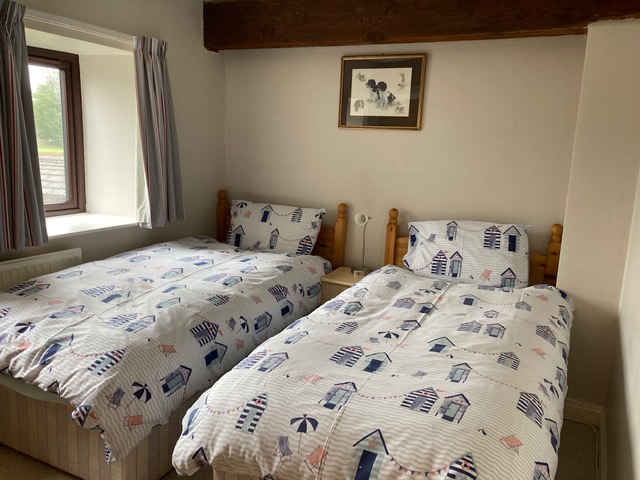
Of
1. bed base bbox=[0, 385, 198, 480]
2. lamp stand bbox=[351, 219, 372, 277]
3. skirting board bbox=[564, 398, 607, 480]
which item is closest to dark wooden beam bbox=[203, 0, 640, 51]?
lamp stand bbox=[351, 219, 372, 277]

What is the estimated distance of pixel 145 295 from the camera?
7.60 feet

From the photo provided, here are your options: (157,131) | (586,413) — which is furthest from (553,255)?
(157,131)

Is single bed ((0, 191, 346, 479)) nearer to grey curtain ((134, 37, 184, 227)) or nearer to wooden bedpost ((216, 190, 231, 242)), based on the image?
grey curtain ((134, 37, 184, 227))

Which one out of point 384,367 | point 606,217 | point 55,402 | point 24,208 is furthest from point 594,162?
point 24,208

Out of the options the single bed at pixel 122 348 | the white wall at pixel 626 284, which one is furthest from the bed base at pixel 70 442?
the white wall at pixel 626 284

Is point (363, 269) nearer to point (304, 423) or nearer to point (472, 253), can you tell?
point (472, 253)

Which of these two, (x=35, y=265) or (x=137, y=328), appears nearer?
(x=137, y=328)

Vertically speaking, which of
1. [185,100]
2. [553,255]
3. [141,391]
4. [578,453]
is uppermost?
[185,100]

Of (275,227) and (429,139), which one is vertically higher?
(429,139)

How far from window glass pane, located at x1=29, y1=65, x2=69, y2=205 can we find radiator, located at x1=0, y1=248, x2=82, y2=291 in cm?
57

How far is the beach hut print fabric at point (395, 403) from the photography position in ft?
4.20

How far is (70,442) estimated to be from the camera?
6.37 ft

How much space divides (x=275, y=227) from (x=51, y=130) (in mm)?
1539

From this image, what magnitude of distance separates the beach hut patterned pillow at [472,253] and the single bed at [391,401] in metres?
0.57
